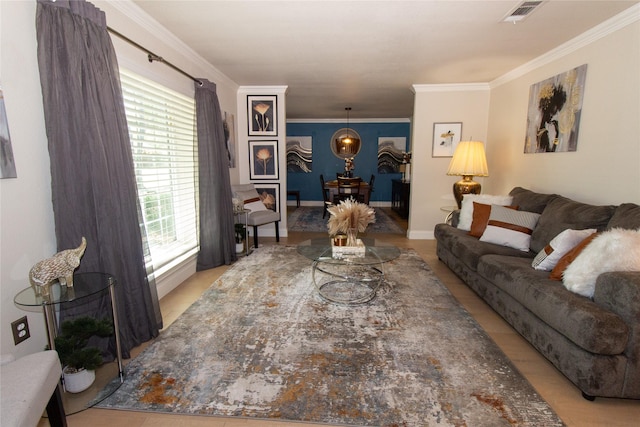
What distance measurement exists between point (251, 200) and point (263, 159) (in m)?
0.80

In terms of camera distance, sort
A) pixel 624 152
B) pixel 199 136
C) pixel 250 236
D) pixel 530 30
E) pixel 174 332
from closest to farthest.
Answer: pixel 174 332 < pixel 624 152 < pixel 530 30 < pixel 199 136 < pixel 250 236

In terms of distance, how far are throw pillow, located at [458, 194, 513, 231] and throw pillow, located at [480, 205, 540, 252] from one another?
1.06ft

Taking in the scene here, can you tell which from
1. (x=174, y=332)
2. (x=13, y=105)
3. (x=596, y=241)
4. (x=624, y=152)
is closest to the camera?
(x=13, y=105)

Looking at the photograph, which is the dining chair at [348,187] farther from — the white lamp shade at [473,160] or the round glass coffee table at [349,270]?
the round glass coffee table at [349,270]

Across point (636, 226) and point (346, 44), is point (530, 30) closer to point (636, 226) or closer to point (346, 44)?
point (346, 44)

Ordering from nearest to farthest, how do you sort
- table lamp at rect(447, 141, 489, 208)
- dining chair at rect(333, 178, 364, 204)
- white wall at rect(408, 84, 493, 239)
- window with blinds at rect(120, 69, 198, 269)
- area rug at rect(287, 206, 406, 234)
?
1. window with blinds at rect(120, 69, 198, 269)
2. table lamp at rect(447, 141, 489, 208)
3. white wall at rect(408, 84, 493, 239)
4. area rug at rect(287, 206, 406, 234)
5. dining chair at rect(333, 178, 364, 204)

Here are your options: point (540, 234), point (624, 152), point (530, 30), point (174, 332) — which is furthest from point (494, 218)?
point (174, 332)

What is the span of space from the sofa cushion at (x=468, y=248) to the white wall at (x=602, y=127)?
2.89 ft

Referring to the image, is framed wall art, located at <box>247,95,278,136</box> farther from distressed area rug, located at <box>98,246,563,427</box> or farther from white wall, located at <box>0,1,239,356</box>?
white wall, located at <box>0,1,239,356</box>

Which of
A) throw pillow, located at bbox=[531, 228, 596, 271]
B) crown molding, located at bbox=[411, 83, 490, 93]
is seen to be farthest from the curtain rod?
throw pillow, located at bbox=[531, 228, 596, 271]

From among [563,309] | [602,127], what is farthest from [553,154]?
[563,309]

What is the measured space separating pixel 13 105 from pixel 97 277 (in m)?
1.00

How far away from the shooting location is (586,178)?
123 inches

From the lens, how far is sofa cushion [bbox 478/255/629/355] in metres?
1.72
